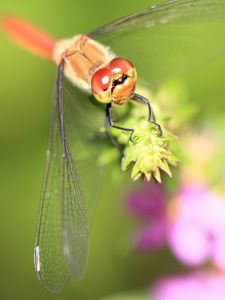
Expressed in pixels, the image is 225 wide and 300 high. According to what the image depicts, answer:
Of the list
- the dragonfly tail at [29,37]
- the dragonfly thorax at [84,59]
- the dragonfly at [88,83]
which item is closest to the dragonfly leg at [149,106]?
the dragonfly at [88,83]

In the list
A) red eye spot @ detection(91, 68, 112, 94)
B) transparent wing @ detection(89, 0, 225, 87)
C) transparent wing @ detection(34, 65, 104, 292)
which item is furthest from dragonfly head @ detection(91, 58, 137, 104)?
transparent wing @ detection(89, 0, 225, 87)

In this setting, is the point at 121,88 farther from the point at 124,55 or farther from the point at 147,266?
the point at 147,266

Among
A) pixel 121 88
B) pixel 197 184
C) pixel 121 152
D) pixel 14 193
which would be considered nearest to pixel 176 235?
pixel 197 184

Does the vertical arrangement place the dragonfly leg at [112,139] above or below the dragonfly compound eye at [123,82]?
below

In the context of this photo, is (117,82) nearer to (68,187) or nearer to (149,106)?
(149,106)

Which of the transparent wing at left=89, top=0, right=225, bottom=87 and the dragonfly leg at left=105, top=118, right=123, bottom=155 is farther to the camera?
the transparent wing at left=89, top=0, right=225, bottom=87

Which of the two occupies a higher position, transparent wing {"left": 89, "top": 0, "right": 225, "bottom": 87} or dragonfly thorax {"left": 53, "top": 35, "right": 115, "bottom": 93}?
transparent wing {"left": 89, "top": 0, "right": 225, "bottom": 87}

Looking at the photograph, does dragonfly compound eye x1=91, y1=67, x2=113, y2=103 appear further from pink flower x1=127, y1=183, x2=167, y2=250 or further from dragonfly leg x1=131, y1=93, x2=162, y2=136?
pink flower x1=127, y1=183, x2=167, y2=250

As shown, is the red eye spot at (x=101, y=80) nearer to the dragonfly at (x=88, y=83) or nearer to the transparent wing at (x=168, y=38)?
the dragonfly at (x=88, y=83)
